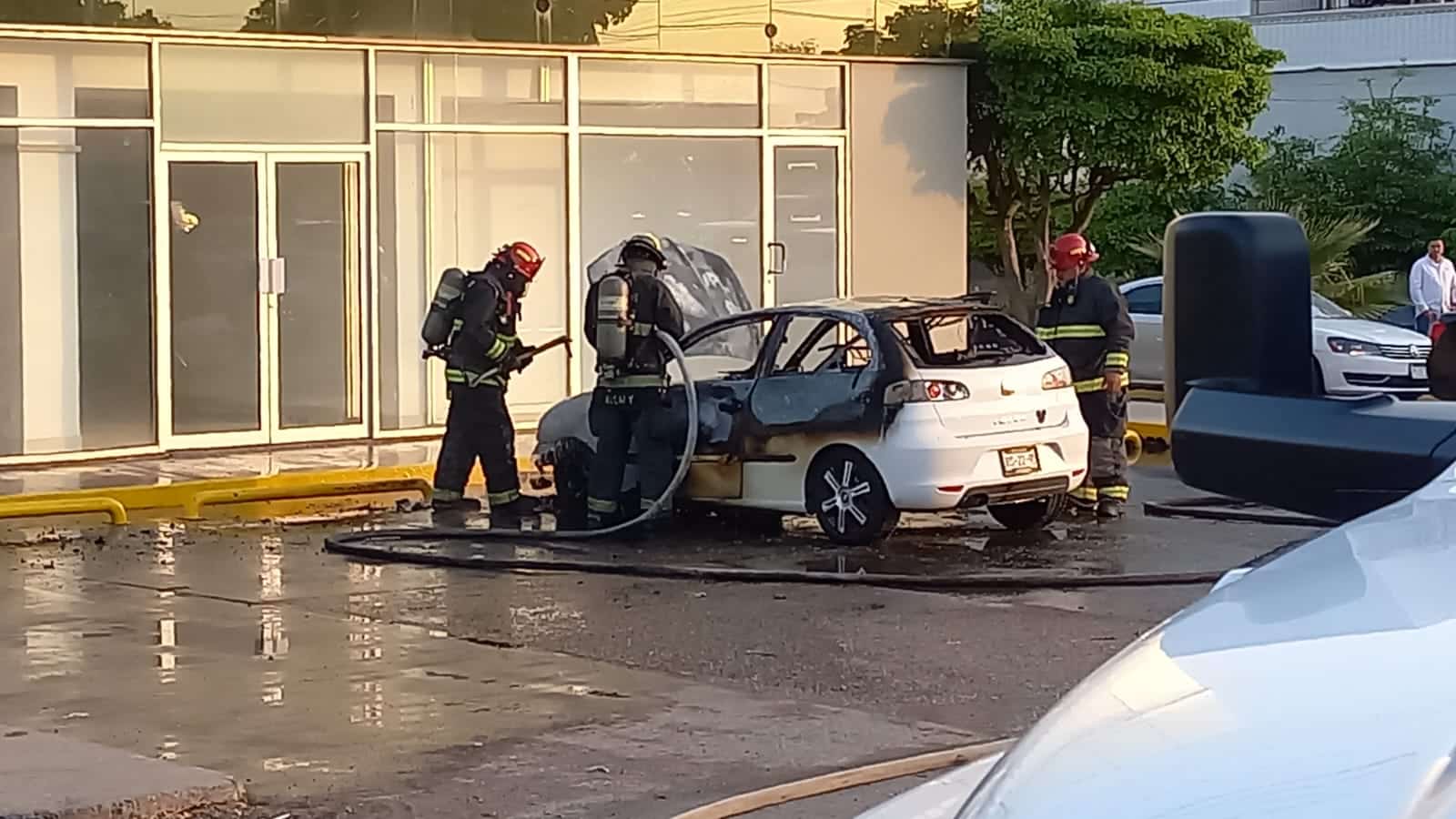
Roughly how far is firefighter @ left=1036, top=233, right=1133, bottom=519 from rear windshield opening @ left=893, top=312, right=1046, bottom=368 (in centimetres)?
91

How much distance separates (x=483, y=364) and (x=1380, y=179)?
2364 centimetres

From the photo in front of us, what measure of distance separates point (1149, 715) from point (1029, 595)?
30.8 ft

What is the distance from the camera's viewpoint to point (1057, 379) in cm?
1328

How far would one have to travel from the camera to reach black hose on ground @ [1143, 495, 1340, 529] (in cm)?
1424

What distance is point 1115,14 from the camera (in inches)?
956

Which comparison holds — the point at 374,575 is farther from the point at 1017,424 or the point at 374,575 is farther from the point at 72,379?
the point at 72,379

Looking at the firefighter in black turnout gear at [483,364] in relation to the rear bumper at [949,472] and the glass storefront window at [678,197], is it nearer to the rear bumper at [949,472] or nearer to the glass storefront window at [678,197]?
the rear bumper at [949,472]

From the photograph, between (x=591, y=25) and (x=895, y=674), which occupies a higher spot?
(x=591, y=25)

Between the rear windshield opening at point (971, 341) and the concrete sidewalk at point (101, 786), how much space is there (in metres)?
6.32

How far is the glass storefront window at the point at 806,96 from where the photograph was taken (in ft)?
68.2

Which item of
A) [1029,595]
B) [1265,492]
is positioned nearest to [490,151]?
[1029,595]

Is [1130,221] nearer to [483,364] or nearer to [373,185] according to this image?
[373,185]

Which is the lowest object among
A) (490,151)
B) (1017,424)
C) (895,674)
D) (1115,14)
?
(895,674)

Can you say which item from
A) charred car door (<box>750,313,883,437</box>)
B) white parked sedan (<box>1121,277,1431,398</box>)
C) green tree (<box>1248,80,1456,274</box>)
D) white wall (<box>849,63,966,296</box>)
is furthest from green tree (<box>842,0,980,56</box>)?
green tree (<box>1248,80,1456,274</box>)
